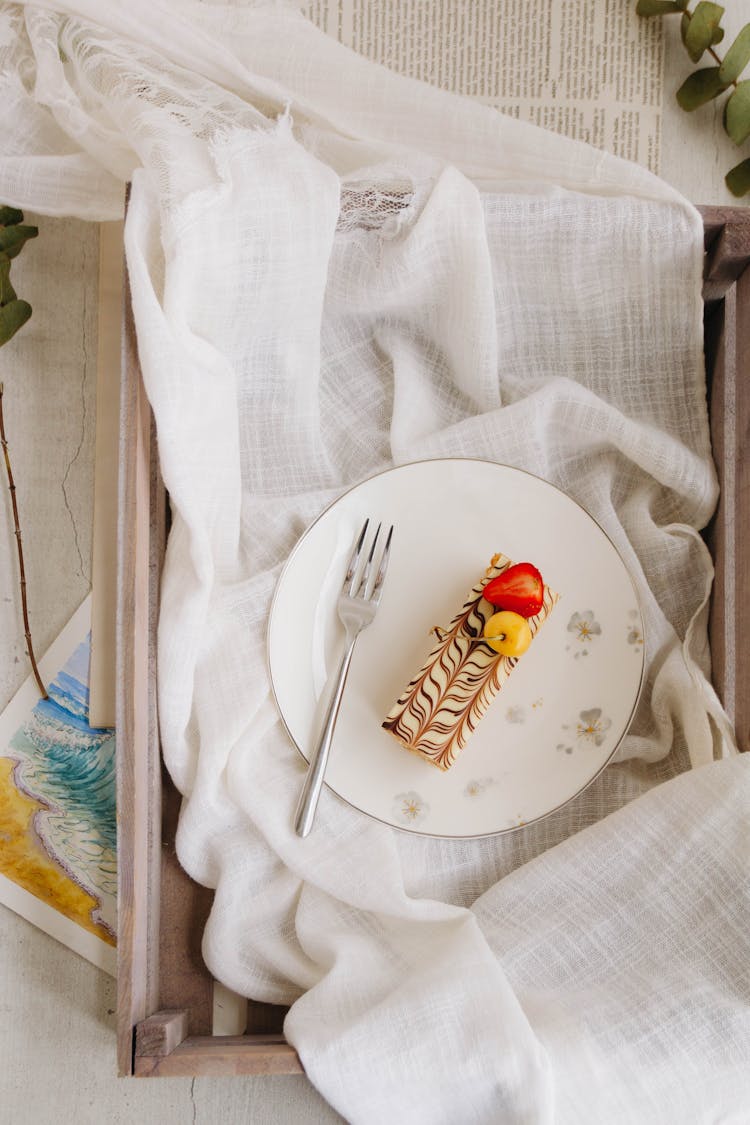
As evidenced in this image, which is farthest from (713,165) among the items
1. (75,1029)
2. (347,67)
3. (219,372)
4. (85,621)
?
(75,1029)

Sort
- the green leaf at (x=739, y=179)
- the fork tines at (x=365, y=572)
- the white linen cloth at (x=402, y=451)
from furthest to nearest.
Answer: the green leaf at (x=739, y=179) → the fork tines at (x=365, y=572) → the white linen cloth at (x=402, y=451)

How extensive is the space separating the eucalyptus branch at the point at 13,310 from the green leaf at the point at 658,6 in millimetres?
473

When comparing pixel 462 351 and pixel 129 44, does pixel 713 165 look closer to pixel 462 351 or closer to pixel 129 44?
pixel 462 351

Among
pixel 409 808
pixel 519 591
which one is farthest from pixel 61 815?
pixel 519 591

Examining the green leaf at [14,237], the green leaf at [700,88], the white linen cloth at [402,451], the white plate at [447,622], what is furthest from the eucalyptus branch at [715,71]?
the green leaf at [14,237]

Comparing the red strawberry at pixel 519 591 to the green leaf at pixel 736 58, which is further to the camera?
the green leaf at pixel 736 58

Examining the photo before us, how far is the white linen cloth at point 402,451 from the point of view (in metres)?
0.49

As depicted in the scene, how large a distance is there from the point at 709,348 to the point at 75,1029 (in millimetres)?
635

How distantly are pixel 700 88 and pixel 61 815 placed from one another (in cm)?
70

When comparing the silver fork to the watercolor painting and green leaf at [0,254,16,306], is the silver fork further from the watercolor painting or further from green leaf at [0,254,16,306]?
green leaf at [0,254,16,306]

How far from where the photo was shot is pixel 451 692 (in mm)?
558

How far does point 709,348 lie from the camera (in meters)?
0.62

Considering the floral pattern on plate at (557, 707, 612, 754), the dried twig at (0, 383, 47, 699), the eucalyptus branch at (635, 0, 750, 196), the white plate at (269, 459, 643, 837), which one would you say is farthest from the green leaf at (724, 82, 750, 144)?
the dried twig at (0, 383, 47, 699)

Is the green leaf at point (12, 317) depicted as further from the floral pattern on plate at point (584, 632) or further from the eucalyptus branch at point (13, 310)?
the floral pattern on plate at point (584, 632)
